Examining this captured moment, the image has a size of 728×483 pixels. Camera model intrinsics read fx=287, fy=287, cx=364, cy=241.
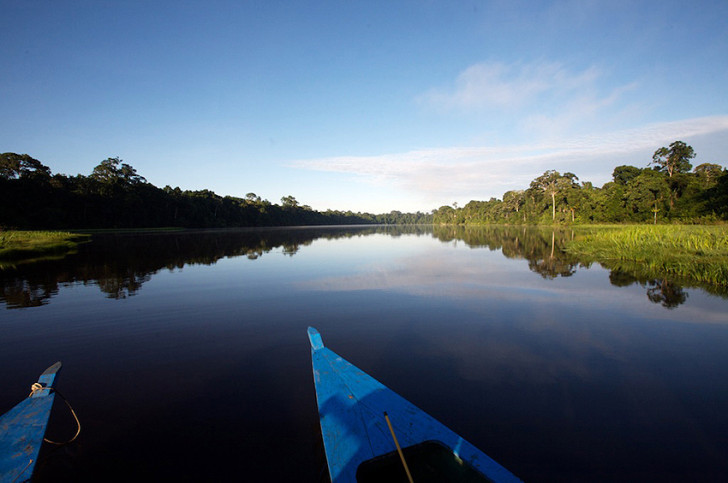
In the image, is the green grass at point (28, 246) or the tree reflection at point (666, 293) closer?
the tree reflection at point (666, 293)

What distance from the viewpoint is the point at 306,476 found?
9.05 feet

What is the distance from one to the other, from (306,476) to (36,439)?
99.0 inches

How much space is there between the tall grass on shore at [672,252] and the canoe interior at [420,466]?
539 inches

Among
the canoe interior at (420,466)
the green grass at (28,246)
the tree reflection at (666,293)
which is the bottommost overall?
the tree reflection at (666,293)

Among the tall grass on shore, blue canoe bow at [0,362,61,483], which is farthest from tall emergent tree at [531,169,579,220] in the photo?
blue canoe bow at [0,362,61,483]

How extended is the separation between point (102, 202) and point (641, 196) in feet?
301

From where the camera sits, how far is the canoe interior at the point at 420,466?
2311mm

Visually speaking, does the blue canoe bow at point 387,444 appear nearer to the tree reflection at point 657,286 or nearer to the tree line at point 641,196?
the tree reflection at point 657,286

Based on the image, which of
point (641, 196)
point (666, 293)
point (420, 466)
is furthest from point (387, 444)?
point (641, 196)

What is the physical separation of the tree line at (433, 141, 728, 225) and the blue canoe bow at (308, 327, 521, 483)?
4529 centimetres

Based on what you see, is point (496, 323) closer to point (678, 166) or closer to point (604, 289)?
point (604, 289)

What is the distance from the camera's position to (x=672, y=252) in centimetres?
1380

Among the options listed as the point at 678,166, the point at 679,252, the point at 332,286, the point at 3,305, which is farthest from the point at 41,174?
the point at 678,166

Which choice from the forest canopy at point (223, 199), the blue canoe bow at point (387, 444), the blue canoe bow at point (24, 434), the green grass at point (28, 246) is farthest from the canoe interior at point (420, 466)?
the forest canopy at point (223, 199)
